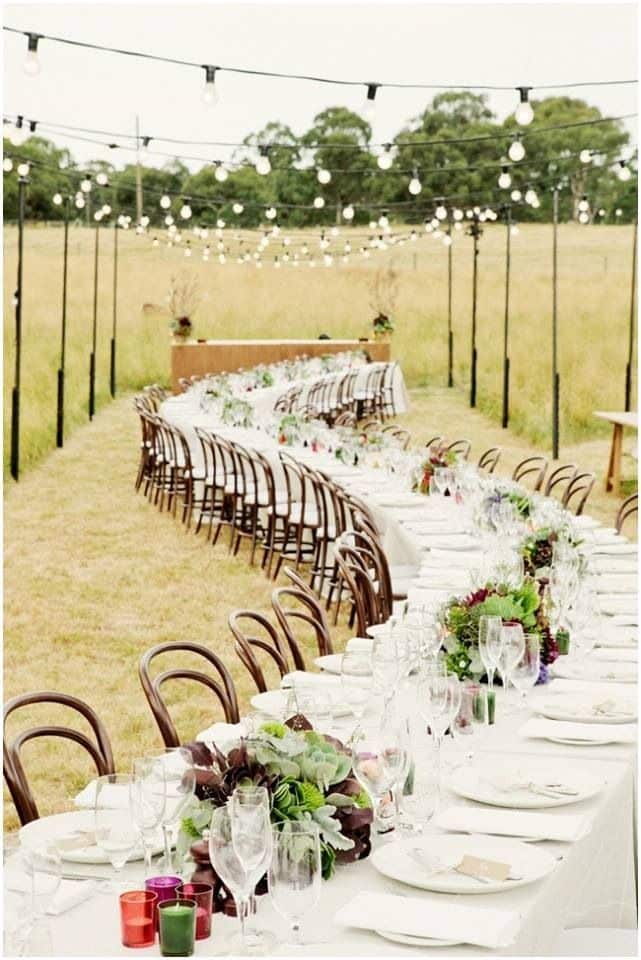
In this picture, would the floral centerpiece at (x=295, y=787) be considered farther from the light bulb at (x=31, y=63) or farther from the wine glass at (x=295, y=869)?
the light bulb at (x=31, y=63)

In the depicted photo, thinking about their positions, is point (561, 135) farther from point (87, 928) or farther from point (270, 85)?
point (87, 928)

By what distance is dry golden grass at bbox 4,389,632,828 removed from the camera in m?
6.21

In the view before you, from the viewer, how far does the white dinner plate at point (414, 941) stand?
210cm

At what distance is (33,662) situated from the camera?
7.53m

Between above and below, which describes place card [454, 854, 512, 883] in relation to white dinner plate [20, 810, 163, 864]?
above


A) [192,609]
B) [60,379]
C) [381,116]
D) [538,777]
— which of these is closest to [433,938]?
[538,777]

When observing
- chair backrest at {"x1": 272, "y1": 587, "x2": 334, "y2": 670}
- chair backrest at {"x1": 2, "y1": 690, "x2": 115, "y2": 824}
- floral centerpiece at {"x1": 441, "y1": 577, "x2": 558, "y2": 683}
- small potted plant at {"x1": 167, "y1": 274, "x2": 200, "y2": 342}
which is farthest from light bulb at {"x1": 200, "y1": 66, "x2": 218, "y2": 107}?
small potted plant at {"x1": 167, "y1": 274, "x2": 200, "y2": 342}

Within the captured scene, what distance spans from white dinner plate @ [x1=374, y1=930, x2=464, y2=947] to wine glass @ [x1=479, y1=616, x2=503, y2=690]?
127 centimetres

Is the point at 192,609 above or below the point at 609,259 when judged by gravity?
below

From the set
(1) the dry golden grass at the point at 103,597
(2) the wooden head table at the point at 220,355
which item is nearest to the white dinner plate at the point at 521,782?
(1) the dry golden grass at the point at 103,597

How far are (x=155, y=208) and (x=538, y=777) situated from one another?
115 ft

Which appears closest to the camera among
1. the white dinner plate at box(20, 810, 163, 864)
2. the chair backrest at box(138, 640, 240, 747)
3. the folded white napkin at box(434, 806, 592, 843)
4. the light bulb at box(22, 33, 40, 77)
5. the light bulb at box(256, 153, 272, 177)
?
the white dinner plate at box(20, 810, 163, 864)

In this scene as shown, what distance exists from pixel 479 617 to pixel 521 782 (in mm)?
902

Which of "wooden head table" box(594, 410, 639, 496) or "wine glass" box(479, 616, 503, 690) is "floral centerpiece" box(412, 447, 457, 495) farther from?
"wooden head table" box(594, 410, 639, 496)
